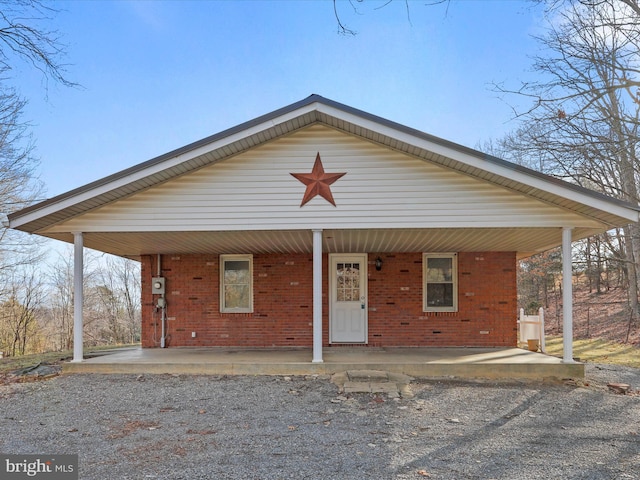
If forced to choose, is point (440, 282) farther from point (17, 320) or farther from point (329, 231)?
point (17, 320)

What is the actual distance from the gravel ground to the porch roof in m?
2.75

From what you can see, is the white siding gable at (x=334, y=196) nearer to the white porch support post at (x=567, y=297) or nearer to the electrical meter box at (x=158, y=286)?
the white porch support post at (x=567, y=297)

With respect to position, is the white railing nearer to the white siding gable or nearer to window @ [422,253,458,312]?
window @ [422,253,458,312]

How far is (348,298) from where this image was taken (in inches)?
436

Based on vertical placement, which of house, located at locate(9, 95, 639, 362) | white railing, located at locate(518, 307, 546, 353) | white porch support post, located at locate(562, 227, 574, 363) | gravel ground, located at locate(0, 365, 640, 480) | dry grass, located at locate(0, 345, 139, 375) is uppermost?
house, located at locate(9, 95, 639, 362)

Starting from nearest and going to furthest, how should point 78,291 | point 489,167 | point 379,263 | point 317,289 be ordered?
point 489,167
point 317,289
point 78,291
point 379,263

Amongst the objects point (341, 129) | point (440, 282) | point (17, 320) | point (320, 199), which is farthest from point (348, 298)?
point (17, 320)

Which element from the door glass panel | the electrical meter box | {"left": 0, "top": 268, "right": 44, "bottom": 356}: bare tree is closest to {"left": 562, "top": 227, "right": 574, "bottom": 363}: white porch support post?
the door glass panel

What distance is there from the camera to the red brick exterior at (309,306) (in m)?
11.0

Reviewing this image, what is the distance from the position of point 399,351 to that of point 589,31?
857cm

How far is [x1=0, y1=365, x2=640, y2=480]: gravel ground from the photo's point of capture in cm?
409

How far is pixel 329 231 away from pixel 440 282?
394 centimetres

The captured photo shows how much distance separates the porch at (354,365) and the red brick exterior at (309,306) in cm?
148

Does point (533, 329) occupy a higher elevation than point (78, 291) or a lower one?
lower
